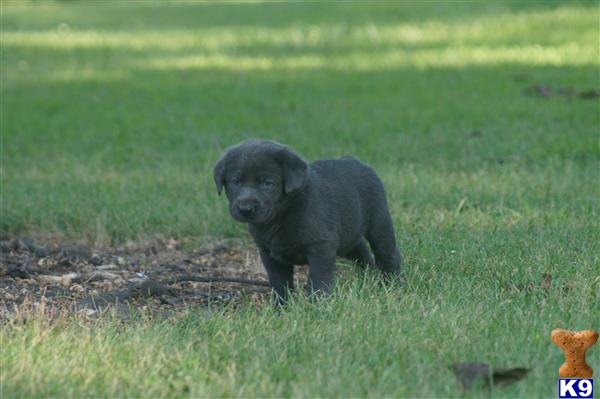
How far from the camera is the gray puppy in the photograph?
6.23 m

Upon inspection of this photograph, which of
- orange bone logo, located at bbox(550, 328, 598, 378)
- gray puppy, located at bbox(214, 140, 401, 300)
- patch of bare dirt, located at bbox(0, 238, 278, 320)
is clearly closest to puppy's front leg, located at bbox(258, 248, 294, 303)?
gray puppy, located at bbox(214, 140, 401, 300)

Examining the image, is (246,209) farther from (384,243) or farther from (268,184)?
(384,243)

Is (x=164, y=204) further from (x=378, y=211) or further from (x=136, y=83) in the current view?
(x=136, y=83)

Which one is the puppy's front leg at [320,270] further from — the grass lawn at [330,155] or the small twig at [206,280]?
the small twig at [206,280]

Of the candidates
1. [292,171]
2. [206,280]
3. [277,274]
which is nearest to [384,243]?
[277,274]

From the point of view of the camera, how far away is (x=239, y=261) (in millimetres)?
8070

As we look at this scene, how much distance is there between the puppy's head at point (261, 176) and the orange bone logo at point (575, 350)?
6.46 feet

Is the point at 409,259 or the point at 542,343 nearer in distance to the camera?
the point at 542,343

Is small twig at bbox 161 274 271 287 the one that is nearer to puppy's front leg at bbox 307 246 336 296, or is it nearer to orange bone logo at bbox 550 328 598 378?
puppy's front leg at bbox 307 246 336 296

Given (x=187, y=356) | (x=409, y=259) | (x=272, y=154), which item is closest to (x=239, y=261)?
(x=409, y=259)

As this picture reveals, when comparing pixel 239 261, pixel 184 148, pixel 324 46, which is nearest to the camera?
pixel 239 261

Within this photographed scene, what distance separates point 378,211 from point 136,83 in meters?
11.0

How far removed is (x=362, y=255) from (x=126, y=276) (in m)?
1.58

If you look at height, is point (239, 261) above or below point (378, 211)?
below
